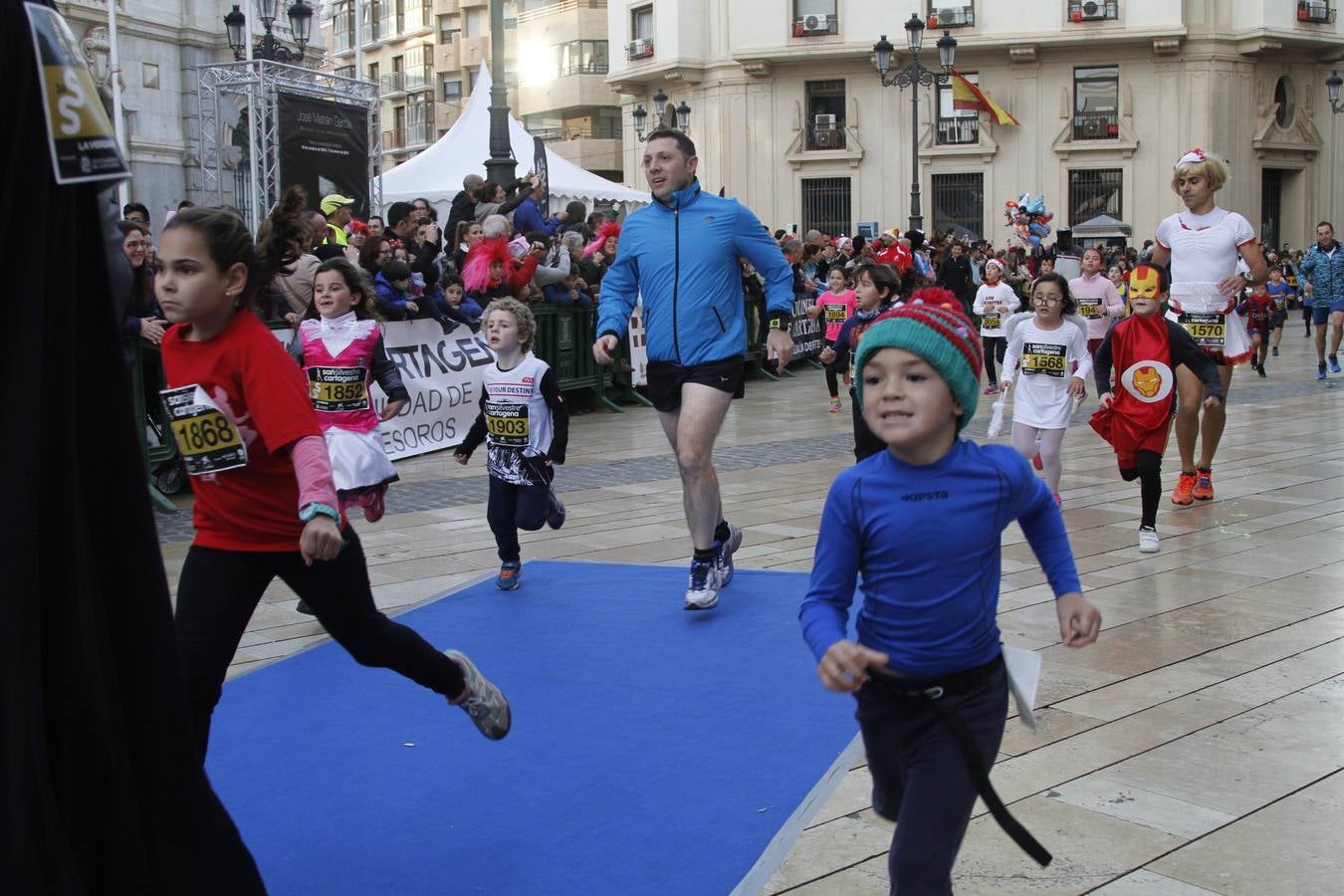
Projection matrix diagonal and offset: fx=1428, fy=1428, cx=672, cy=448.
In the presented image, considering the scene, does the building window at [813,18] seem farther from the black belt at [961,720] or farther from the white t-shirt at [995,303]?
the black belt at [961,720]

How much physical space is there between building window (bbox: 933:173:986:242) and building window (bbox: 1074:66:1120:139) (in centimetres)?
343

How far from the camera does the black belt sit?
2.78 metres

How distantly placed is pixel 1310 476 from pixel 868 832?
307 inches

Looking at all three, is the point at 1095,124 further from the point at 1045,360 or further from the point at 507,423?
the point at 507,423

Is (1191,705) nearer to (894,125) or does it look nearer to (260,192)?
(260,192)

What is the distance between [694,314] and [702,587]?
1.27 metres

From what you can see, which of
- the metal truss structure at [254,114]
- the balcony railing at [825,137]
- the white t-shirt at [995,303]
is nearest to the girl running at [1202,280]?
the white t-shirt at [995,303]

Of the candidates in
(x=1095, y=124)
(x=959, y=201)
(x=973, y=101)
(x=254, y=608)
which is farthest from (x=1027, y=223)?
(x=254, y=608)

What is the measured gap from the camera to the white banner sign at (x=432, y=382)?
484 inches

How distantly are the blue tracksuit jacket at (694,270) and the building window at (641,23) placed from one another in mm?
43768

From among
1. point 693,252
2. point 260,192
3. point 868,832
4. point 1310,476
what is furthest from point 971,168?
point 868,832

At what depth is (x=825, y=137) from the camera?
46188mm

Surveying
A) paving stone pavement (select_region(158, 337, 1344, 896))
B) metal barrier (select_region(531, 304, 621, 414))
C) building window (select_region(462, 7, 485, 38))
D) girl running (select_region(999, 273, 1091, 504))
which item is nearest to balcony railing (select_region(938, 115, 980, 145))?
building window (select_region(462, 7, 485, 38))

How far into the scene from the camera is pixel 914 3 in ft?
148
